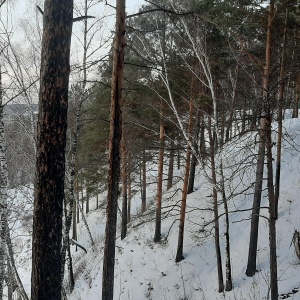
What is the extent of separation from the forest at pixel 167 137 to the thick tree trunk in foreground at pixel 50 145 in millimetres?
12

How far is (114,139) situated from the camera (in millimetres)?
5340

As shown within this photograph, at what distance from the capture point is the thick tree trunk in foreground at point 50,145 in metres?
3.35

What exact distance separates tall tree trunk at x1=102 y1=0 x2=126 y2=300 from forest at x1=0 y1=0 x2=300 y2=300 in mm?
20

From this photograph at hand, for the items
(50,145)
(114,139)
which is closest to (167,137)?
(114,139)

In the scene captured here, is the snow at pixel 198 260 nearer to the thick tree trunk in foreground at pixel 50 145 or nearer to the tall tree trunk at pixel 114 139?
the tall tree trunk at pixel 114 139

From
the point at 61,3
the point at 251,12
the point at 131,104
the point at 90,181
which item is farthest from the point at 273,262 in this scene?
the point at 90,181

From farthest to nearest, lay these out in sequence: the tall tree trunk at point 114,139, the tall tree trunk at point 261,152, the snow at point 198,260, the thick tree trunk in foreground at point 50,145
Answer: the snow at point 198,260, the tall tree trunk at point 261,152, the tall tree trunk at point 114,139, the thick tree trunk in foreground at point 50,145

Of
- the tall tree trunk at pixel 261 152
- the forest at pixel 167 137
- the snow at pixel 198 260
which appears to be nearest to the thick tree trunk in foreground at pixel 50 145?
the forest at pixel 167 137

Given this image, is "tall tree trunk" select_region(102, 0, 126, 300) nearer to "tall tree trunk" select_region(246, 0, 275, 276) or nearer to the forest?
the forest

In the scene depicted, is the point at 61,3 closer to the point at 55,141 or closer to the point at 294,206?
the point at 55,141

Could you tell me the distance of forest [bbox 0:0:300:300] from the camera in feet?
11.2

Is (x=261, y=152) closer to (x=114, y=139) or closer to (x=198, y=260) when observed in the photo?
(x=114, y=139)

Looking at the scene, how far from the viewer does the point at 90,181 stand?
19891 mm

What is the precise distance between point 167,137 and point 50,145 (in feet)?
22.5
